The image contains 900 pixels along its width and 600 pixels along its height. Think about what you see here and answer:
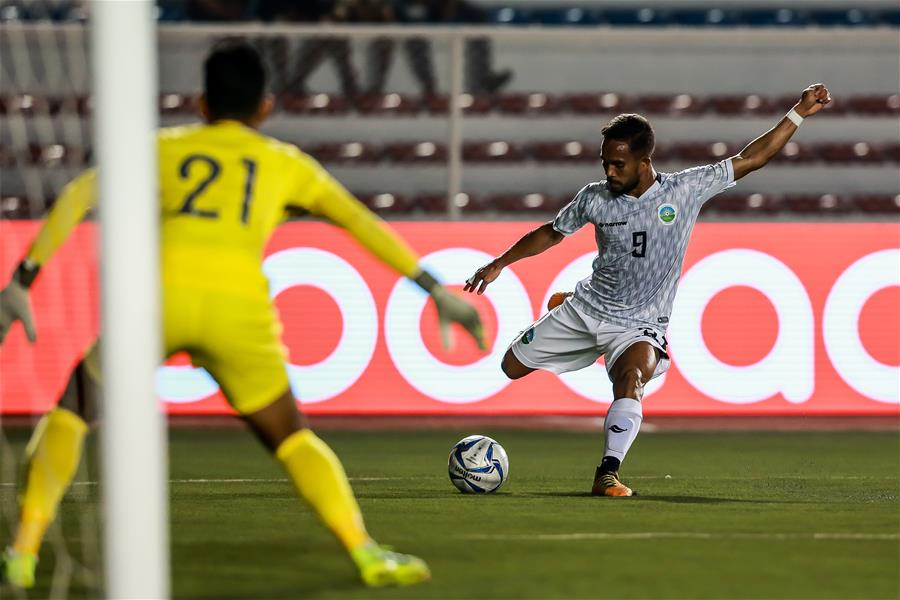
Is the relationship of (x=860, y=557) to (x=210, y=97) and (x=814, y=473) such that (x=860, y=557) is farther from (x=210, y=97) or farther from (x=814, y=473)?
(x=814, y=473)

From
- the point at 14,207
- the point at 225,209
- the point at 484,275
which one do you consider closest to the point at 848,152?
the point at 14,207

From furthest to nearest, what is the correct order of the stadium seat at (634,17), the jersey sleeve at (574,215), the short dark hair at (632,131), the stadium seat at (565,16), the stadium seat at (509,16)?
the stadium seat at (634,17) → the stadium seat at (565,16) → the stadium seat at (509,16) → the jersey sleeve at (574,215) → the short dark hair at (632,131)

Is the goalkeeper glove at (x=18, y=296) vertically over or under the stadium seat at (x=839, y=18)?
under

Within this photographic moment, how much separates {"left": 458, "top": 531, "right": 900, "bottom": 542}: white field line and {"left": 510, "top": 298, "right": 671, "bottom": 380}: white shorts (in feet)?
6.40

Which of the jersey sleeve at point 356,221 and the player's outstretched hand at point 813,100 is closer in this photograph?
the jersey sleeve at point 356,221

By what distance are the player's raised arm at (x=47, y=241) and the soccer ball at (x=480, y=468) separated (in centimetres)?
Answer: 309

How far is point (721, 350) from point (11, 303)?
787 cm

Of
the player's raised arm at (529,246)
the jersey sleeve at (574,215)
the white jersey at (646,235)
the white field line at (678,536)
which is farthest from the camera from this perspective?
the player's raised arm at (529,246)

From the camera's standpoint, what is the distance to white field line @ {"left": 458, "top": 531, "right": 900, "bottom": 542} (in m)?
6.11

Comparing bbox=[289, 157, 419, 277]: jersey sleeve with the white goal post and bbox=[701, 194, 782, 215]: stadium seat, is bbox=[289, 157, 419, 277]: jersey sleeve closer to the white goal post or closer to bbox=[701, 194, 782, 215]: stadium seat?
the white goal post

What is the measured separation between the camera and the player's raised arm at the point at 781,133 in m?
7.77

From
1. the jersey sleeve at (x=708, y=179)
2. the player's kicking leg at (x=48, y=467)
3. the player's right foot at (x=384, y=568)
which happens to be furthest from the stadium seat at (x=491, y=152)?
the player's right foot at (x=384, y=568)

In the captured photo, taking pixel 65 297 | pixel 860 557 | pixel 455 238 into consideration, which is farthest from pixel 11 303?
pixel 455 238

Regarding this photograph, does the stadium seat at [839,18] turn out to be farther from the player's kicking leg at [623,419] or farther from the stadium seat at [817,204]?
the player's kicking leg at [623,419]
